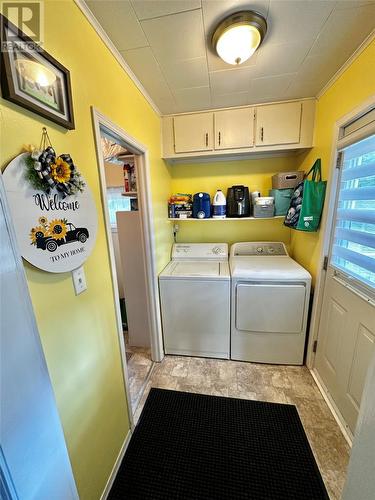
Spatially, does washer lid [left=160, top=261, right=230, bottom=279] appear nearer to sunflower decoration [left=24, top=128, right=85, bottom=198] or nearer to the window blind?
the window blind

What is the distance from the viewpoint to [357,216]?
1369 mm

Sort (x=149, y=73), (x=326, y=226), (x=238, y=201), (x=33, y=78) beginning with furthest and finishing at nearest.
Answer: (x=238, y=201) → (x=326, y=226) → (x=149, y=73) → (x=33, y=78)

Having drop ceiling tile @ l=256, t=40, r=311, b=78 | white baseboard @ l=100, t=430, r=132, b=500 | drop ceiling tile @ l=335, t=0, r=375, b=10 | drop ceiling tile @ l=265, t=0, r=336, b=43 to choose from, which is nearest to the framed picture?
drop ceiling tile @ l=265, t=0, r=336, b=43

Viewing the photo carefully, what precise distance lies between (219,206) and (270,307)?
1215mm

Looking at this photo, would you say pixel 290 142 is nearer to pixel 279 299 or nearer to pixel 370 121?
pixel 370 121

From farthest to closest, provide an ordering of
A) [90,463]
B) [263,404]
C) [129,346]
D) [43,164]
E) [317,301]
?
1. [129,346]
2. [317,301]
3. [263,404]
4. [90,463]
5. [43,164]

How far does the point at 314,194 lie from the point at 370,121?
599 mm

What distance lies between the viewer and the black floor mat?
1166mm

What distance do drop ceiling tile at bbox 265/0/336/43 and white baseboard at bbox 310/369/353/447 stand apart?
251cm

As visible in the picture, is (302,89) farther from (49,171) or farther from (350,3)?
(49,171)

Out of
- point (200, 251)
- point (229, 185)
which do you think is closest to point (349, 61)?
point (229, 185)

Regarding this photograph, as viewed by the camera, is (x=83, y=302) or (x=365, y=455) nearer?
(x=365, y=455)

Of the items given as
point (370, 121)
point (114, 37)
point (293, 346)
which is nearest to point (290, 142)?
point (370, 121)

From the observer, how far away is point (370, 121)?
4.01 feet
